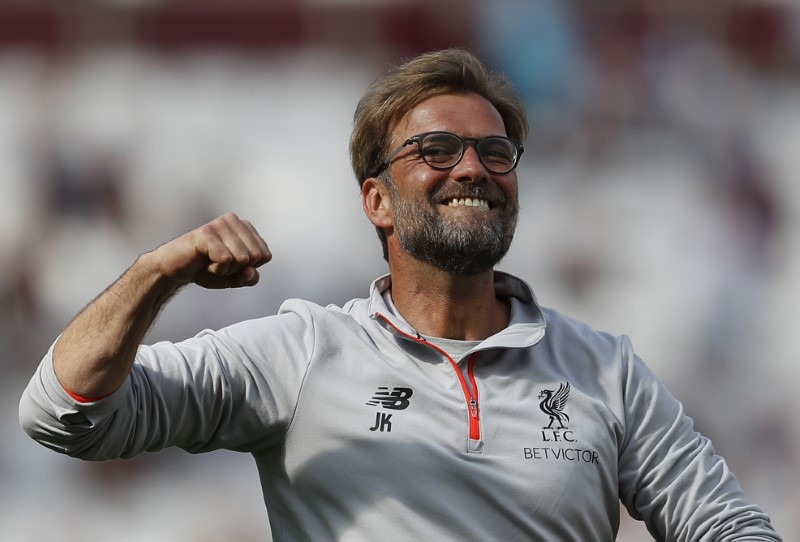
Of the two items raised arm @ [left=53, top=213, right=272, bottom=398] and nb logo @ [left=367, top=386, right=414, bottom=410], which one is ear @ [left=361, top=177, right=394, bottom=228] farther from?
raised arm @ [left=53, top=213, right=272, bottom=398]

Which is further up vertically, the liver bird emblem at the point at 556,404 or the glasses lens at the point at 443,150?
the glasses lens at the point at 443,150

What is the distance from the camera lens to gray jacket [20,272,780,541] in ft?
7.89

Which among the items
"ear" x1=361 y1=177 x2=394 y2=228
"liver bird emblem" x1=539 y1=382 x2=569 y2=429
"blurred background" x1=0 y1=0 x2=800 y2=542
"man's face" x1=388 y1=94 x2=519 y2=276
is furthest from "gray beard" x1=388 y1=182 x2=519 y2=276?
"blurred background" x1=0 y1=0 x2=800 y2=542

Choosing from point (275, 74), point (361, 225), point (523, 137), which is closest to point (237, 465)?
point (361, 225)

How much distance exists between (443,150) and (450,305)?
1.15 feet

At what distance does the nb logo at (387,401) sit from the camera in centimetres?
247

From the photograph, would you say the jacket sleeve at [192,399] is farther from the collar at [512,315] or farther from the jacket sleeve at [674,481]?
the jacket sleeve at [674,481]

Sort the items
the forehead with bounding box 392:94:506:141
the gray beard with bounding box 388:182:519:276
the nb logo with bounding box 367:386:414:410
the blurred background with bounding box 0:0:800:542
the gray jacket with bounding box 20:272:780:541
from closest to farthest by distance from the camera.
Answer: the gray jacket with bounding box 20:272:780:541 → the nb logo with bounding box 367:386:414:410 → the gray beard with bounding box 388:182:519:276 → the forehead with bounding box 392:94:506:141 → the blurred background with bounding box 0:0:800:542

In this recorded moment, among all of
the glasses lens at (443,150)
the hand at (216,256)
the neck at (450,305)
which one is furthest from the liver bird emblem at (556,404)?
the hand at (216,256)

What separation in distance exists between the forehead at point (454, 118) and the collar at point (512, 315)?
34 cm

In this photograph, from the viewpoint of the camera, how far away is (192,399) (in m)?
2.37

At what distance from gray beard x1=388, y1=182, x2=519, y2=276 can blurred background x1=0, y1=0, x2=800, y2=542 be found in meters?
3.11

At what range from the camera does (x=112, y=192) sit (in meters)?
6.17

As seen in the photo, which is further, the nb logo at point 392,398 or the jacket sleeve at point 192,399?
the nb logo at point 392,398
